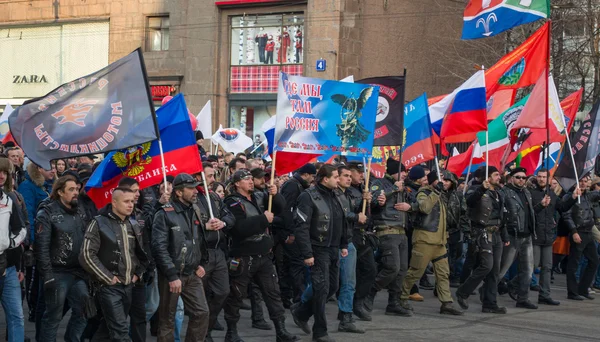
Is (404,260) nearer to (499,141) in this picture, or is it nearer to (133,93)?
(499,141)

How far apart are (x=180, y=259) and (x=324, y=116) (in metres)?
3.24

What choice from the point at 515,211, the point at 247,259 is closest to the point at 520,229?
the point at 515,211

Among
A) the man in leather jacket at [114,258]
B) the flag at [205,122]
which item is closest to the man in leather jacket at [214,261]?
the man in leather jacket at [114,258]

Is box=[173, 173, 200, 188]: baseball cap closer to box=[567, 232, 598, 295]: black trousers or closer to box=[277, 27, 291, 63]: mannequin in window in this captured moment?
box=[567, 232, 598, 295]: black trousers

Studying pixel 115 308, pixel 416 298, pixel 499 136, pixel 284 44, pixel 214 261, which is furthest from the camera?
pixel 284 44

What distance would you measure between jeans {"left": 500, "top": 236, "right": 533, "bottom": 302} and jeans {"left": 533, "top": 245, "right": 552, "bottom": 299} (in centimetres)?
42

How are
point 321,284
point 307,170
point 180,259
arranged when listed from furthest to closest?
point 307,170 → point 321,284 → point 180,259

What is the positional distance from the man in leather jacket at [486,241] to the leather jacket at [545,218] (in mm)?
1070

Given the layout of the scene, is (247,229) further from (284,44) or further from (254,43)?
(254,43)

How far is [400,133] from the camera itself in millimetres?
12461

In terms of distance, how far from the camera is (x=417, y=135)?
13.9 m

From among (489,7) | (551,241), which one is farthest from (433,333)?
(489,7)

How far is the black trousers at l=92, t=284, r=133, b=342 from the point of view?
8.10 metres

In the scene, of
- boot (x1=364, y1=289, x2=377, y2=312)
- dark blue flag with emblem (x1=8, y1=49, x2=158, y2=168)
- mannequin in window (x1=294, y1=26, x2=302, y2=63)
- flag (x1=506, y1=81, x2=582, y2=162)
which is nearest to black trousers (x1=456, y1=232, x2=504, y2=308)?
boot (x1=364, y1=289, x2=377, y2=312)
